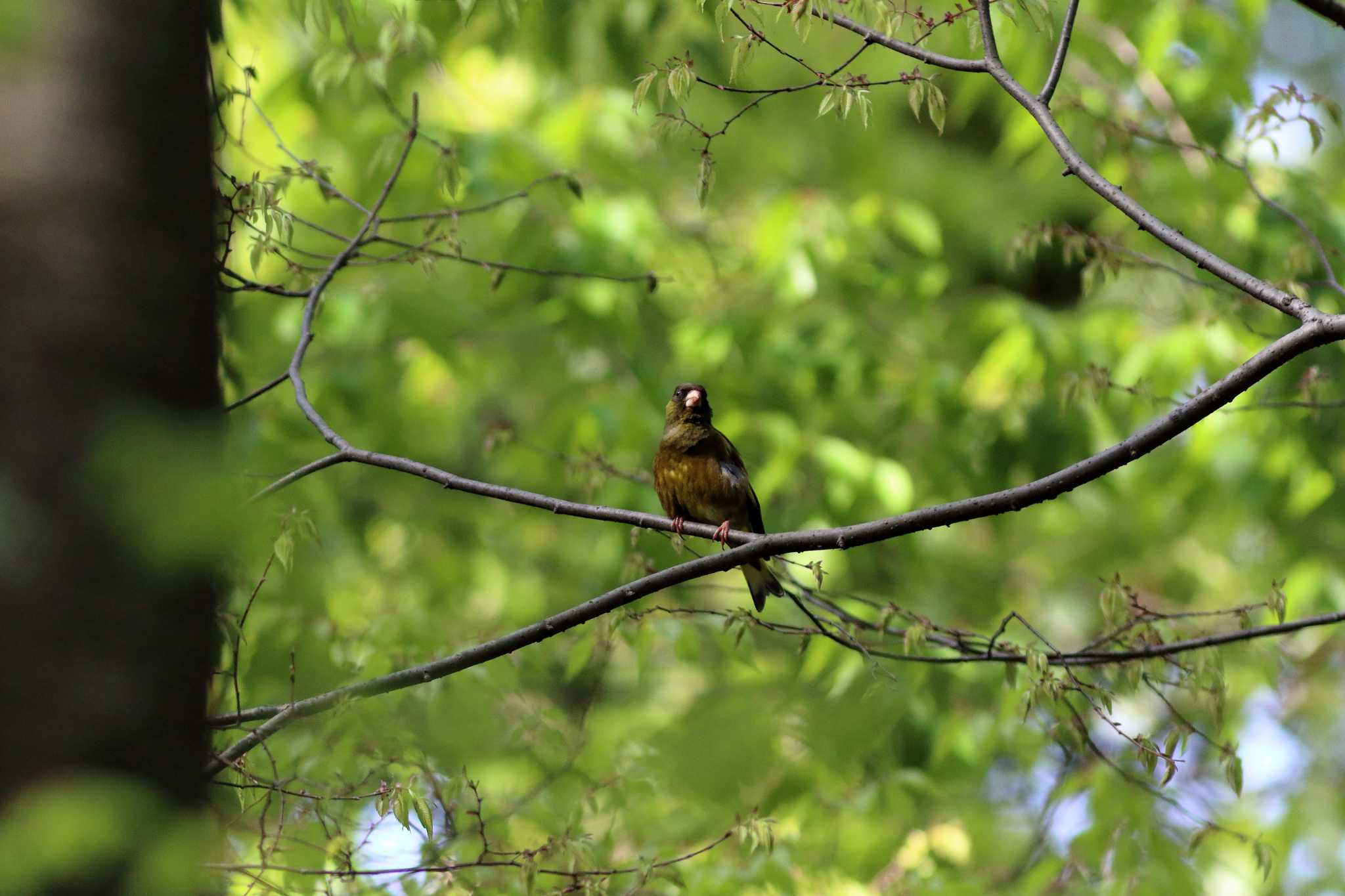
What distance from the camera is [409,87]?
741 cm

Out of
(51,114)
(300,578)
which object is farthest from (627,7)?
(51,114)

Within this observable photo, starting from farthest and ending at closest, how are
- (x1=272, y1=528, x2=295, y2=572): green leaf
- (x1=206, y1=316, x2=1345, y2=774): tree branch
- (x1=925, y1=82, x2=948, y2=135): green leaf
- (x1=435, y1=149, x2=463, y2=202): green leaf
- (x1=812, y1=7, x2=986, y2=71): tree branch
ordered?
(x1=435, y1=149, x2=463, y2=202): green leaf → (x1=272, y1=528, x2=295, y2=572): green leaf → (x1=925, y1=82, x2=948, y2=135): green leaf → (x1=812, y1=7, x2=986, y2=71): tree branch → (x1=206, y1=316, x2=1345, y2=774): tree branch

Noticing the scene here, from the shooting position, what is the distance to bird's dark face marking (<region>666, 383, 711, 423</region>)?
16.9ft

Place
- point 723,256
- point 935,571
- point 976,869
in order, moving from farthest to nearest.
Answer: point 723,256, point 935,571, point 976,869

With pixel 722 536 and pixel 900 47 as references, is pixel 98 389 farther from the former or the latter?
pixel 722 536

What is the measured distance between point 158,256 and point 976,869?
19.9ft

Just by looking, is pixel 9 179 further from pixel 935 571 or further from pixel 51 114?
pixel 935 571

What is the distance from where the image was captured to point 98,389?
125 centimetres

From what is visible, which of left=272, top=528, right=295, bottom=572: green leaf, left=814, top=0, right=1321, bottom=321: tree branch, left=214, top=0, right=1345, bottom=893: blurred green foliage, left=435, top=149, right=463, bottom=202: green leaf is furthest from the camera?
left=214, top=0, right=1345, bottom=893: blurred green foliage

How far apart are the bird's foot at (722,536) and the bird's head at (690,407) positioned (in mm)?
1320

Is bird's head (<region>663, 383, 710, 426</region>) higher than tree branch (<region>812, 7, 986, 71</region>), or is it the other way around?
bird's head (<region>663, 383, 710, 426</region>)

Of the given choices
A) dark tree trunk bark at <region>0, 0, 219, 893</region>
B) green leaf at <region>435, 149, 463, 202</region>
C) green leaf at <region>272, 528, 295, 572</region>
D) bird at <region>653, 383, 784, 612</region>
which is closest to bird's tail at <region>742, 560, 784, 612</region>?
bird at <region>653, 383, 784, 612</region>

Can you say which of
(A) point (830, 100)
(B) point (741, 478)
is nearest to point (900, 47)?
(A) point (830, 100)

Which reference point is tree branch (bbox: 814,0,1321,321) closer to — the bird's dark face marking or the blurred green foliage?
the blurred green foliage
